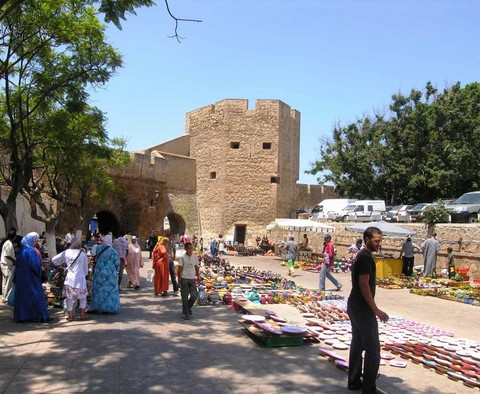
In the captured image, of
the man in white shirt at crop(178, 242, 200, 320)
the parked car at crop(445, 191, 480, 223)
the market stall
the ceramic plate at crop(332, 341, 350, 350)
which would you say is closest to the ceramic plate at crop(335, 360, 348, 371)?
the ceramic plate at crop(332, 341, 350, 350)

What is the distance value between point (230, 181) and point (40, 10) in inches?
850

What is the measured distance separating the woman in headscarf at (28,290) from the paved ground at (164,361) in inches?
8.2

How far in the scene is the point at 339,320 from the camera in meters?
8.09

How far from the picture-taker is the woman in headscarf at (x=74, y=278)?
7738 mm

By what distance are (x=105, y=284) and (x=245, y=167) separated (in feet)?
77.1

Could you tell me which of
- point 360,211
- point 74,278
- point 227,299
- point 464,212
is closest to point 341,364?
point 74,278

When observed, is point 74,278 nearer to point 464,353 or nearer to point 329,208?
point 464,353

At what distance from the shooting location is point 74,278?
776 cm

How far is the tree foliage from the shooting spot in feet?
96.8

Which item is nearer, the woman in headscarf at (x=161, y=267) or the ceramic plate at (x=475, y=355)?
the ceramic plate at (x=475, y=355)

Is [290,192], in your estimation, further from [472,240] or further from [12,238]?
[12,238]

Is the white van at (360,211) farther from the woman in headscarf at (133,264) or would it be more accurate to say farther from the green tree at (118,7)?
the green tree at (118,7)

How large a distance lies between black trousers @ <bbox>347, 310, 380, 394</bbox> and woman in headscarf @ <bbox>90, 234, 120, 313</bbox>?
502cm

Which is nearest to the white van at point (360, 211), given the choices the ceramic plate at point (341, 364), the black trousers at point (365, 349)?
the ceramic plate at point (341, 364)
